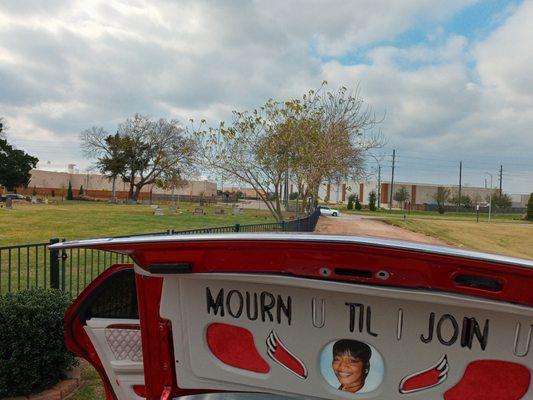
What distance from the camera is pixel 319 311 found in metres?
1.84

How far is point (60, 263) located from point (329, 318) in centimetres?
677

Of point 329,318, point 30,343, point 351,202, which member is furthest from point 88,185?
point 329,318

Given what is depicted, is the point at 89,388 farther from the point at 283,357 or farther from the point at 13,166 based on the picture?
the point at 13,166

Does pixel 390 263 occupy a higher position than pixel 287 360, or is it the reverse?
pixel 390 263

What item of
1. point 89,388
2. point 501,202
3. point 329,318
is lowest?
point 89,388

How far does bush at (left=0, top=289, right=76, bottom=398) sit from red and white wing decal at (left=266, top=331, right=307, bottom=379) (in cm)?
267

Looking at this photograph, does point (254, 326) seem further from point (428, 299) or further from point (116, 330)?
point (116, 330)

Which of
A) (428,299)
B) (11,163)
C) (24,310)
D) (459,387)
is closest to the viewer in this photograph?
(428,299)

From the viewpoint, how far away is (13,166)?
71625 mm

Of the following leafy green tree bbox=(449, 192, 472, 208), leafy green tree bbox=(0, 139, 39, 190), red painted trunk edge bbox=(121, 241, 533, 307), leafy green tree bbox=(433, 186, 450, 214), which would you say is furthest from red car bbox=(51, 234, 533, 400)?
leafy green tree bbox=(449, 192, 472, 208)

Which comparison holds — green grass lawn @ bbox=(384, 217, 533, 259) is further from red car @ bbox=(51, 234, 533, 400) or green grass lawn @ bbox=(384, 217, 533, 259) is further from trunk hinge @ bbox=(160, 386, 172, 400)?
trunk hinge @ bbox=(160, 386, 172, 400)

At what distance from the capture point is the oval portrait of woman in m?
1.83

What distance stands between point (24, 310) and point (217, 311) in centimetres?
257

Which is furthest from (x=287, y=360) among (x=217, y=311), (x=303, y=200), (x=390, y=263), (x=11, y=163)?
(x=11, y=163)
